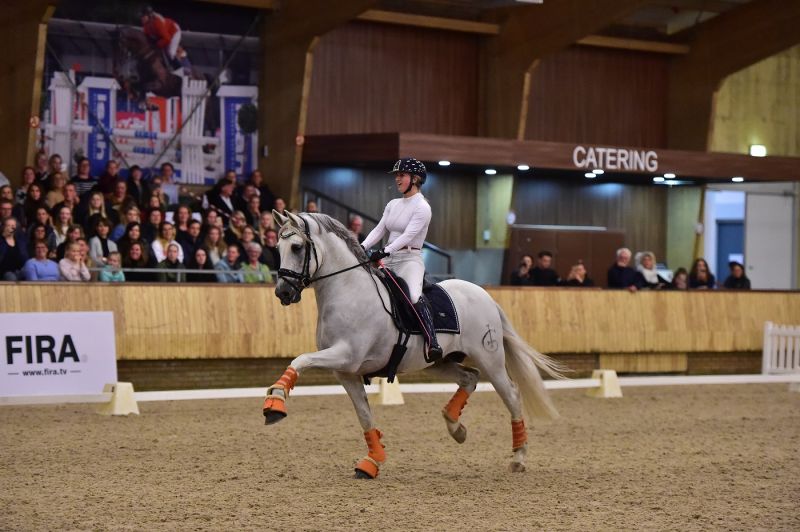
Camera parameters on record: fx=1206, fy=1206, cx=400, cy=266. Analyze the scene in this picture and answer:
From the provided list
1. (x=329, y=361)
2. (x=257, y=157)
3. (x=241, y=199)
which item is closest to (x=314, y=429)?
(x=329, y=361)

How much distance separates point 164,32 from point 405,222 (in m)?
12.7

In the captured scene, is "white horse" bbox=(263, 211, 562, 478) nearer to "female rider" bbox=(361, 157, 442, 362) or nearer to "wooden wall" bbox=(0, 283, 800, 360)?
"female rider" bbox=(361, 157, 442, 362)

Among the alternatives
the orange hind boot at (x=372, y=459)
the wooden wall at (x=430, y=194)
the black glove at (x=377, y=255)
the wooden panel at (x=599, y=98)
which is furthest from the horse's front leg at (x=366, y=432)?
the wooden panel at (x=599, y=98)

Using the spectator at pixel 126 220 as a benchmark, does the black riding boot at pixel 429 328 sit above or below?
below

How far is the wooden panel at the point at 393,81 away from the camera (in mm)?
22328

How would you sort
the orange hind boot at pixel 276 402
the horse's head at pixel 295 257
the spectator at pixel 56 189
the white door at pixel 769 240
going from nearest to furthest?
the orange hind boot at pixel 276 402 < the horse's head at pixel 295 257 < the spectator at pixel 56 189 < the white door at pixel 769 240

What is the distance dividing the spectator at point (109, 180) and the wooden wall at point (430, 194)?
473 centimetres

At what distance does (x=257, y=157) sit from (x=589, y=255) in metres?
7.23

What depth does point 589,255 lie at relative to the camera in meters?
24.3

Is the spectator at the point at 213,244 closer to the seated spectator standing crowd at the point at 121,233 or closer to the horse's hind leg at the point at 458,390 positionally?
the seated spectator standing crowd at the point at 121,233

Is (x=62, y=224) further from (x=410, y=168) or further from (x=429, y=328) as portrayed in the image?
(x=429, y=328)

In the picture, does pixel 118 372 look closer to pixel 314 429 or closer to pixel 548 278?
pixel 314 429

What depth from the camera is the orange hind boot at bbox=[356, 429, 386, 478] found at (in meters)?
8.59

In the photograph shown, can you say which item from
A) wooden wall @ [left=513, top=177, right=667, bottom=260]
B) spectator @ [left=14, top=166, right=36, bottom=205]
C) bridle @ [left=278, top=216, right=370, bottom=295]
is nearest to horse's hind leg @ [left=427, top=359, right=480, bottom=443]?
bridle @ [left=278, top=216, right=370, bottom=295]
